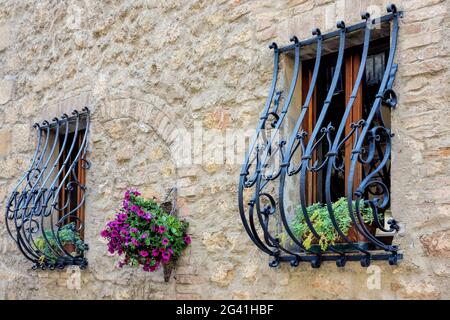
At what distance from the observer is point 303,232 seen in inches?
145

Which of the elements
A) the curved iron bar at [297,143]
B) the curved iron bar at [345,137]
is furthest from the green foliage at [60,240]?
the curved iron bar at [345,137]

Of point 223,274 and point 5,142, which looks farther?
point 5,142

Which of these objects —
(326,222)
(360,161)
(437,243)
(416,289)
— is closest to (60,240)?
(326,222)

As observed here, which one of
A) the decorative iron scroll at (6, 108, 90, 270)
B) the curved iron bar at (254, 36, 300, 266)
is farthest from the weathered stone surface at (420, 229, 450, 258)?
the decorative iron scroll at (6, 108, 90, 270)

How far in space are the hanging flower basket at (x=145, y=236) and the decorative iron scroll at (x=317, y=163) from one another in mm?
515

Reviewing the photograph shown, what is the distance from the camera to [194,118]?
4.45 m

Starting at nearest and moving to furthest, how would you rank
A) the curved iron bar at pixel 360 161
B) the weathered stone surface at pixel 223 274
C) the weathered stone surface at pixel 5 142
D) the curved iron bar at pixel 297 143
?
the curved iron bar at pixel 360 161, the curved iron bar at pixel 297 143, the weathered stone surface at pixel 223 274, the weathered stone surface at pixel 5 142

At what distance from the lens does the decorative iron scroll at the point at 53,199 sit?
17.2 ft

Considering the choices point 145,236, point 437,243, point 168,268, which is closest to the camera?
point 437,243

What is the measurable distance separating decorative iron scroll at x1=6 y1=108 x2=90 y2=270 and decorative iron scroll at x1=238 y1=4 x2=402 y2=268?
1700mm

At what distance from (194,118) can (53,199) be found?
5.30 feet

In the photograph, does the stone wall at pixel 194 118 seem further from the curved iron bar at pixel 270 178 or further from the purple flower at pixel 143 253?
the purple flower at pixel 143 253

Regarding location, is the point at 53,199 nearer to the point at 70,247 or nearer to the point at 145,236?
the point at 70,247

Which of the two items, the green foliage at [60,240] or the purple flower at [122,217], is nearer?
the purple flower at [122,217]
